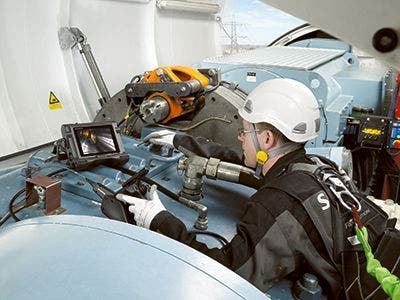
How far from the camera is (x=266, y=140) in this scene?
1560 mm

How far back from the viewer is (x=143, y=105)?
7.59ft

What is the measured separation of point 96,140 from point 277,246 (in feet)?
2.99

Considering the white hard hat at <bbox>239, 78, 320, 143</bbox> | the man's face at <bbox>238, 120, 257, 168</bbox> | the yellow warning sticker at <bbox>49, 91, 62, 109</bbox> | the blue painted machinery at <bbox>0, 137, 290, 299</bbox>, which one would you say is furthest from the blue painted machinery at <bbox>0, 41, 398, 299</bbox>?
the yellow warning sticker at <bbox>49, 91, 62, 109</bbox>

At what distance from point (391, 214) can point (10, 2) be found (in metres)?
2.72

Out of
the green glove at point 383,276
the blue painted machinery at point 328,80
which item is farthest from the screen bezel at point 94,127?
the blue painted machinery at point 328,80

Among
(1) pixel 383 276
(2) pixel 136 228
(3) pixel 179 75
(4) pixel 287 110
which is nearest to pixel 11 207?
(2) pixel 136 228

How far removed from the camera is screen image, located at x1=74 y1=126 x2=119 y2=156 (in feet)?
5.64

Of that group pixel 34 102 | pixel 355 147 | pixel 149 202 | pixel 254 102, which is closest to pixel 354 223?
pixel 254 102

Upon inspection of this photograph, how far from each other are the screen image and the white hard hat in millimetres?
602

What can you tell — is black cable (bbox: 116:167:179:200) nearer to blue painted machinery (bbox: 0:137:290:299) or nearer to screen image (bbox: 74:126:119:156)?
screen image (bbox: 74:126:119:156)

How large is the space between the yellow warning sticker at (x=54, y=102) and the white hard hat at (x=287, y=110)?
2079 mm

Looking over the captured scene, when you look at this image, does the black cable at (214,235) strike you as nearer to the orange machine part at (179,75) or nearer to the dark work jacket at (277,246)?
the dark work jacket at (277,246)

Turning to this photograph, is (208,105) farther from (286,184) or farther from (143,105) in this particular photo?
(286,184)

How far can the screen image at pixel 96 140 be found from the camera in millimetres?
1720
